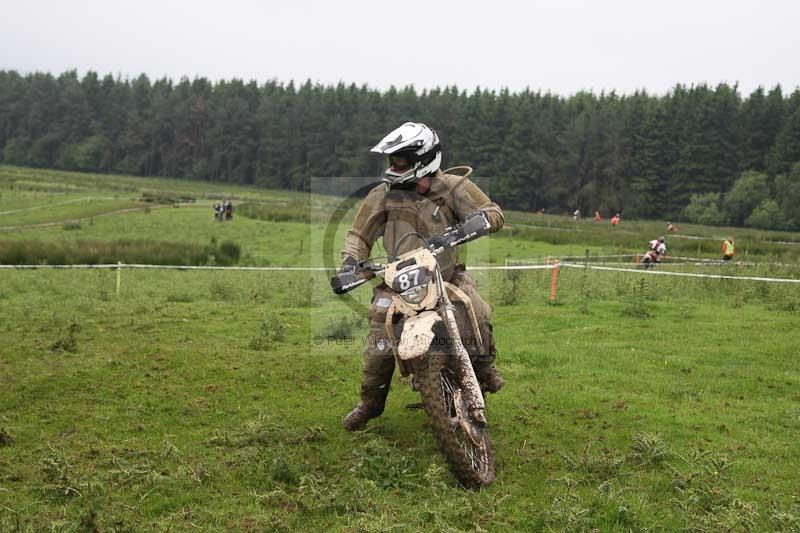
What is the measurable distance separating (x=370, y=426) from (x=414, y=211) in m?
2.49

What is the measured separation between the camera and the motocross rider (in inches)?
281

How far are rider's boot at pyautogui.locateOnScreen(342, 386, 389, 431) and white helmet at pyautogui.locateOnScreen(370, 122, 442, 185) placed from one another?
2233 millimetres

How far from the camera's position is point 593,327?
47.0ft

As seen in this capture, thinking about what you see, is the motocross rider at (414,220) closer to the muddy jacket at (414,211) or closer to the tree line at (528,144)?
the muddy jacket at (414,211)

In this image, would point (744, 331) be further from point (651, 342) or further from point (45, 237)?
point (45, 237)

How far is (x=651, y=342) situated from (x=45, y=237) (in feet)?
111

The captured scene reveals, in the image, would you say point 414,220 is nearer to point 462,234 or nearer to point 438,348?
point 462,234

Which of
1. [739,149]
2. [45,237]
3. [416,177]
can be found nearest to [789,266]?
[416,177]

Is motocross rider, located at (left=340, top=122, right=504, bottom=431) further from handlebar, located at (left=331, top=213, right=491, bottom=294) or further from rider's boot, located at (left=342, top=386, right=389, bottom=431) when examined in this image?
handlebar, located at (left=331, top=213, right=491, bottom=294)

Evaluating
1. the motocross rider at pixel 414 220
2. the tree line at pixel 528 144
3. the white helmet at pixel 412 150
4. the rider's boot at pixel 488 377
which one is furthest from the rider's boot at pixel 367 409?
the tree line at pixel 528 144

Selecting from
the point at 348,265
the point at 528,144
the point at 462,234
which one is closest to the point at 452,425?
the point at 462,234

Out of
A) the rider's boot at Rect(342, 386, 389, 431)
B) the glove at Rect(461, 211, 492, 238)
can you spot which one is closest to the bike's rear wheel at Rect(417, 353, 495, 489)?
the glove at Rect(461, 211, 492, 238)

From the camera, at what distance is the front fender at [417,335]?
20.6 ft

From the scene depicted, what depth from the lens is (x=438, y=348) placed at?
652cm
